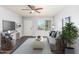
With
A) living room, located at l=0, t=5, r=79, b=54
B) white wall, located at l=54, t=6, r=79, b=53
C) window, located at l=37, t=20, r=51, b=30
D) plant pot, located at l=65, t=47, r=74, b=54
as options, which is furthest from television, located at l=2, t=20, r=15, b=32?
plant pot, located at l=65, t=47, r=74, b=54

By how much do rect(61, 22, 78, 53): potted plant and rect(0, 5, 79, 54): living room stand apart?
10 cm

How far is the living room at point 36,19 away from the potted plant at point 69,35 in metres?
0.10

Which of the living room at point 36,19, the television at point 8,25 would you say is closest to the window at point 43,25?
the living room at point 36,19

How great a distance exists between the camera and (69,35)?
2572 millimetres

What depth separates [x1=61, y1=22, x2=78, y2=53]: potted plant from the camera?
2.53 metres

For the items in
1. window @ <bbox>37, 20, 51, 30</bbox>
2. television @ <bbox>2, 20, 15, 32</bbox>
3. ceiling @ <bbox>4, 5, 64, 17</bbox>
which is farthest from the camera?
window @ <bbox>37, 20, 51, 30</bbox>

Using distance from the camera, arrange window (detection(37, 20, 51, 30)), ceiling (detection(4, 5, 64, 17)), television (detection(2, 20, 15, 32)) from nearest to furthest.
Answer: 1. ceiling (detection(4, 5, 64, 17))
2. television (detection(2, 20, 15, 32))
3. window (detection(37, 20, 51, 30))

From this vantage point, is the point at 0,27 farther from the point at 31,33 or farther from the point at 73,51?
the point at 73,51

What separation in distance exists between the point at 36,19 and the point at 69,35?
931 millimetres

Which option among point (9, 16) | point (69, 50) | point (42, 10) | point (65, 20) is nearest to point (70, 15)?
point (65, 20)

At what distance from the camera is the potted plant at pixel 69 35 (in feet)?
8.31

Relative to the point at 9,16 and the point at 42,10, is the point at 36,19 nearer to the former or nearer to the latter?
the point at 42,10

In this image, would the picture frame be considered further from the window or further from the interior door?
the interior door
